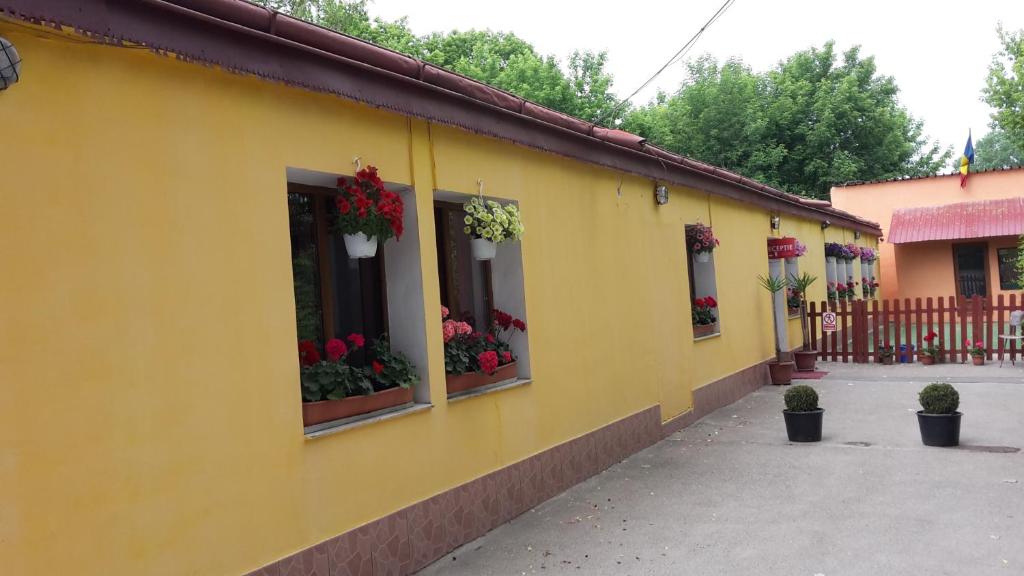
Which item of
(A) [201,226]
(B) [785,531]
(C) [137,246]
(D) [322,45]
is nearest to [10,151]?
(C) [137,246]

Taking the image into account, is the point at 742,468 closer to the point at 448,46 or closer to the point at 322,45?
the point at 322,45

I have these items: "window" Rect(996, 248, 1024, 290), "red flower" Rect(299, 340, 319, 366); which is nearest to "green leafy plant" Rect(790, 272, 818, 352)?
"window" Rect(996, 248, 1024, 290)

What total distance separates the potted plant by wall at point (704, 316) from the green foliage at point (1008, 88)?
19350 mm

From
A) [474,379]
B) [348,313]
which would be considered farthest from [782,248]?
[348,313]

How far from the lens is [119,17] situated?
11.4 feet

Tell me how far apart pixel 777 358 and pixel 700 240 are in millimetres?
4477

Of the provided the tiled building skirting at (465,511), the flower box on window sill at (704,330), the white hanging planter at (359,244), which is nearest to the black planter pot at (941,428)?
the tiled building skirting at (465,511)

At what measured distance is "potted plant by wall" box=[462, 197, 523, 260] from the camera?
6.25 metres

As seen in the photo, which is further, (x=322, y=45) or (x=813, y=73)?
(x=813, y=73)

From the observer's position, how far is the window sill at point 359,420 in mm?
4617

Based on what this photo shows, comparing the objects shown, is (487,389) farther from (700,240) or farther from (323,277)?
(700,240)

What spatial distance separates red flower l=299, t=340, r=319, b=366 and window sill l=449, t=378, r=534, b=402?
121 centimetres

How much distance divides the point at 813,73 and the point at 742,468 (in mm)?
32927

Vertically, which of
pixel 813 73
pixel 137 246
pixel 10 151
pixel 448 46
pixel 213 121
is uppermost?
pixel 448 46
